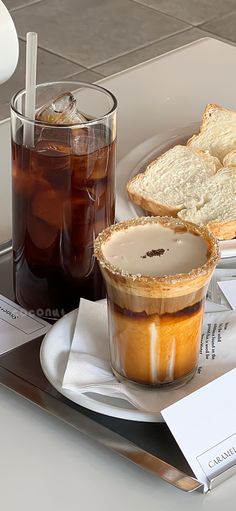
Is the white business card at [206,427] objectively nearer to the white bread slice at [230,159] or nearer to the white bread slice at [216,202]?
the white bread slice at [216,202]

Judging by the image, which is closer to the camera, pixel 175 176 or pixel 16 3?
pixel 175 176

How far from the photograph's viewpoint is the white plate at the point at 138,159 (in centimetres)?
110

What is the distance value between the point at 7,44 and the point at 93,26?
2.04 metres

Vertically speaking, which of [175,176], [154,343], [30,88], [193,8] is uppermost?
Answer: [30,88]

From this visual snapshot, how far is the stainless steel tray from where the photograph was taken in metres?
0.75

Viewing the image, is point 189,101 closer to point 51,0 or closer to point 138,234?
point 138,234

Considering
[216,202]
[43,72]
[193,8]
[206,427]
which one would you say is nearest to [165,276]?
[206,427]

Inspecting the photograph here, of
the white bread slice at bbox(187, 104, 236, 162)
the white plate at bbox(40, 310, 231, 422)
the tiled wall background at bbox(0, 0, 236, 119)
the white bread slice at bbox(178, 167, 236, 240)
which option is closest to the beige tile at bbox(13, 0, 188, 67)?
the tiled wall background at bbox(0, 0, 236, 119)

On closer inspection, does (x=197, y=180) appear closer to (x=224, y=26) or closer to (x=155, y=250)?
(x=155, y=250)

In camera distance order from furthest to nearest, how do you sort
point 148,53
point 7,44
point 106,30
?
point 106,30 → point 148,53 → point 7,44

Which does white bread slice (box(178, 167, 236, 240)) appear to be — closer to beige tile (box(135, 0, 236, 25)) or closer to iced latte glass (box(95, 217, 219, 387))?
iced latte glass (box(95, 217, 219, 387))

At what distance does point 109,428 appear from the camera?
79 centimetres

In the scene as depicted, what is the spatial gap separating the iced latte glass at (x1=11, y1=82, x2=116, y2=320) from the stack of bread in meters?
0.18

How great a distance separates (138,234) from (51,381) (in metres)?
0.14
